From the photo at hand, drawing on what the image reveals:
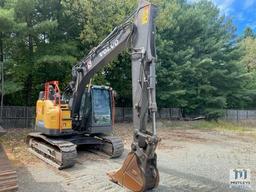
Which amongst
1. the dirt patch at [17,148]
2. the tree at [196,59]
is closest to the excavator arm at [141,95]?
the dirt patch at [17,148]

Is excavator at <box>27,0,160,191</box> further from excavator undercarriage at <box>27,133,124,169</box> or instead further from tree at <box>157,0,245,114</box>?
tree at <box>157,0,245,114</box>

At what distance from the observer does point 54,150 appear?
27.7 ft

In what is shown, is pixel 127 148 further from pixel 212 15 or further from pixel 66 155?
pixel 212 15

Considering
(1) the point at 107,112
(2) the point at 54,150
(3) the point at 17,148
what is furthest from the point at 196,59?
(2) the point at 54,150

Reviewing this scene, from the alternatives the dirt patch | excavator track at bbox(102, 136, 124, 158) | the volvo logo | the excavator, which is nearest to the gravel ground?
the dirt patch

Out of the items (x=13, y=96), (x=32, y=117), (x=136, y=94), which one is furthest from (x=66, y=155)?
(x=13, y=96)

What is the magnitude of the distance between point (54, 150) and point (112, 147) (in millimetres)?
1647

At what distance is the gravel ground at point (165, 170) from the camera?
6.41 metres

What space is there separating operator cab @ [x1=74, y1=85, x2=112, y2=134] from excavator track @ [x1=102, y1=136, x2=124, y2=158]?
13.7 inches

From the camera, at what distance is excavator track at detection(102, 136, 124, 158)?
29.9ft

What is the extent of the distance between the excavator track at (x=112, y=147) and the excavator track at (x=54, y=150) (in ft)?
4.06

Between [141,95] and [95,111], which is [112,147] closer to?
[95,111]

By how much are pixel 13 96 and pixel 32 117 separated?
1.76 metres

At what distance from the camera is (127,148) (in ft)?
36.7
